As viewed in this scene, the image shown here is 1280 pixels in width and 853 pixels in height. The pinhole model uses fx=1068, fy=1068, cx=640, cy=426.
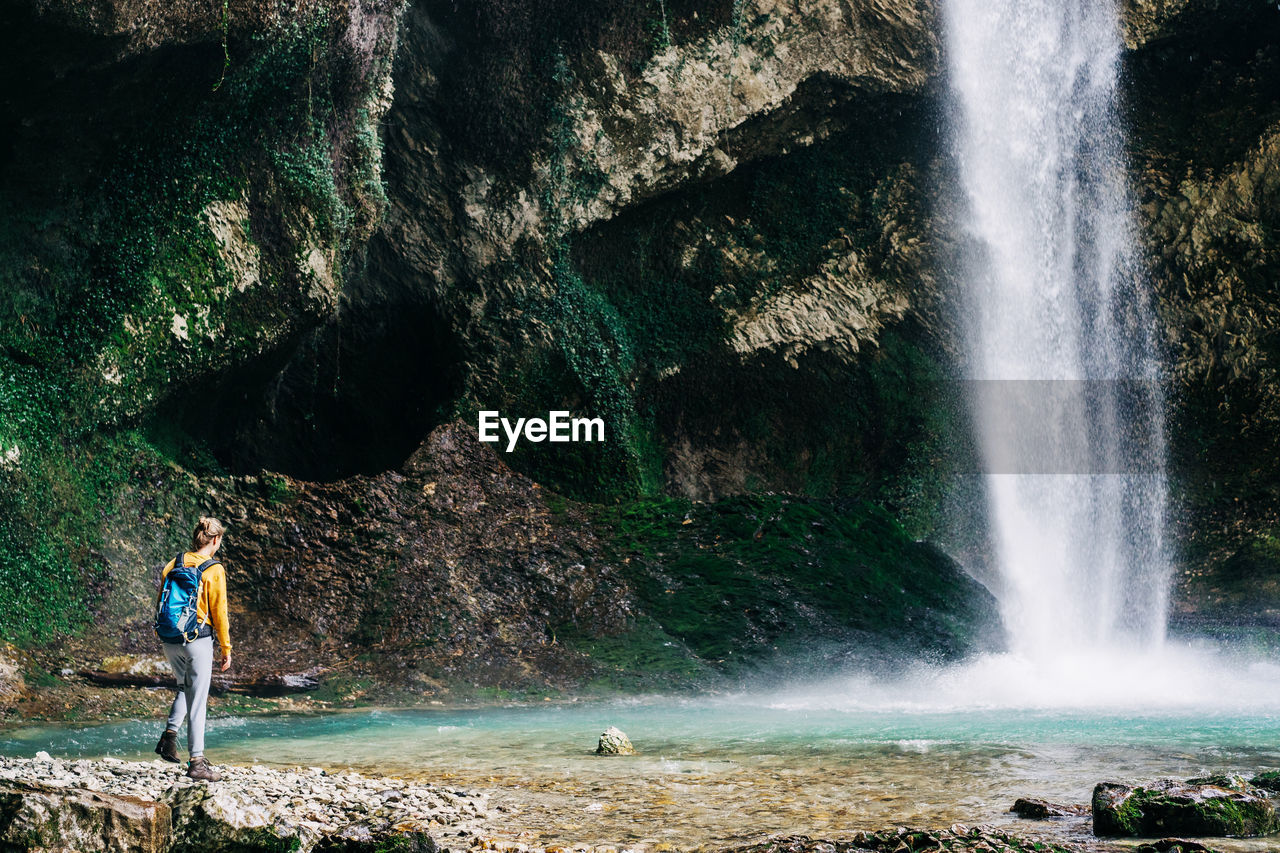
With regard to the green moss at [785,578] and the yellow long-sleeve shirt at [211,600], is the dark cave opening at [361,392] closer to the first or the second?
the green moss at [785,578]

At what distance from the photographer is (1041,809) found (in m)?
4.59

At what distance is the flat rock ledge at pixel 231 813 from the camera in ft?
12.8

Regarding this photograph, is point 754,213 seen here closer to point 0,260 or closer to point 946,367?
point 946,367

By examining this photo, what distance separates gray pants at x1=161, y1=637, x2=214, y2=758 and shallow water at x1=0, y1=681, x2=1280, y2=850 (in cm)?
111

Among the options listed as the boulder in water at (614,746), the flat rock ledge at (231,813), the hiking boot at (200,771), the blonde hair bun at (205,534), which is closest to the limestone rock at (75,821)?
the flat rock ledge at (231,813)

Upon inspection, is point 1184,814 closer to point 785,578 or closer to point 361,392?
point 785,578

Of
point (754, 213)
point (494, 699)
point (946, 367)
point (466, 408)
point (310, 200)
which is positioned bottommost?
point (494, 699)

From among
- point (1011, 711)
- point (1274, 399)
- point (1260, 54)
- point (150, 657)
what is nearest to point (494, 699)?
point (150, 657)

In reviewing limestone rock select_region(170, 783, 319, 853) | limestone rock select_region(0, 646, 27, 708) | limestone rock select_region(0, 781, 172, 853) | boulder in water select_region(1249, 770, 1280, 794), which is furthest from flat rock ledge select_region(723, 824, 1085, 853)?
limestone rock select_region(0, 646, 27, 708)

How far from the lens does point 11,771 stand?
541 cm

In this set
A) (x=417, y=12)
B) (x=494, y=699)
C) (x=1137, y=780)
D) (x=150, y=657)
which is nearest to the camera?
(x=1137, y=780)

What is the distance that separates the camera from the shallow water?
4.79 m

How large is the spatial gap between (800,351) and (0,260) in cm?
1029

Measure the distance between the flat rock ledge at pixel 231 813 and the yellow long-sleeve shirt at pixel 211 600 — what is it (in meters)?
0.76
